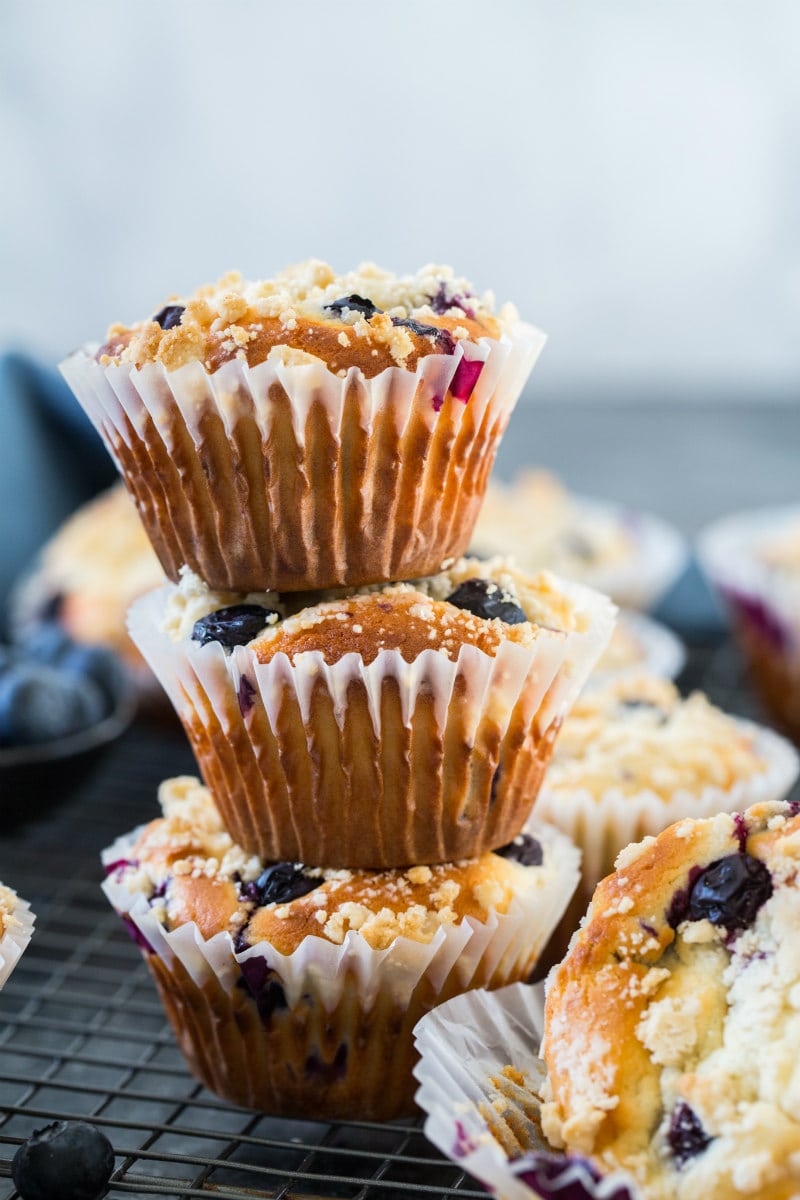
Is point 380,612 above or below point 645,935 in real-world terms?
above

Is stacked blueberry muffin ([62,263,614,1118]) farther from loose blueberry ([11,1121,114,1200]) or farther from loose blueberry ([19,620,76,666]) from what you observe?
loose blueberry ([19,620,76,666])

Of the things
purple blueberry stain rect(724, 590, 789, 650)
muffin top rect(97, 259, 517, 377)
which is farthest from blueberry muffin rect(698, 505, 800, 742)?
muffin top rect(97, 259, 517, 377)

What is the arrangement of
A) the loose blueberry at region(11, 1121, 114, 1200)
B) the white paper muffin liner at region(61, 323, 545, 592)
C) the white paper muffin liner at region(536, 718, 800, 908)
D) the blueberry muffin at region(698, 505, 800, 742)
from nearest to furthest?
1. the loose blueberry at region(11, 1121, 114, 1200)
2. the white paper muffin liner at region(61, 323, 545, 592)
3. the white paper muffin liner at region(536, 718, 800, 908)
4. the blueberry muffin at region(698, 505, 800, 742)

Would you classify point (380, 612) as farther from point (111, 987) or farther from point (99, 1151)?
point (111, 987)

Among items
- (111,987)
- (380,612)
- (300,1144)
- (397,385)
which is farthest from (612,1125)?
(111,987)

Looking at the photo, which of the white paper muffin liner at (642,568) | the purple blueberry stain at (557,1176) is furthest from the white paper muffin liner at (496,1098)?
the white paper muffin liner at (642,568)

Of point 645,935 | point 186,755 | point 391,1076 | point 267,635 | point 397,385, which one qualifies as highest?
point 397,385
